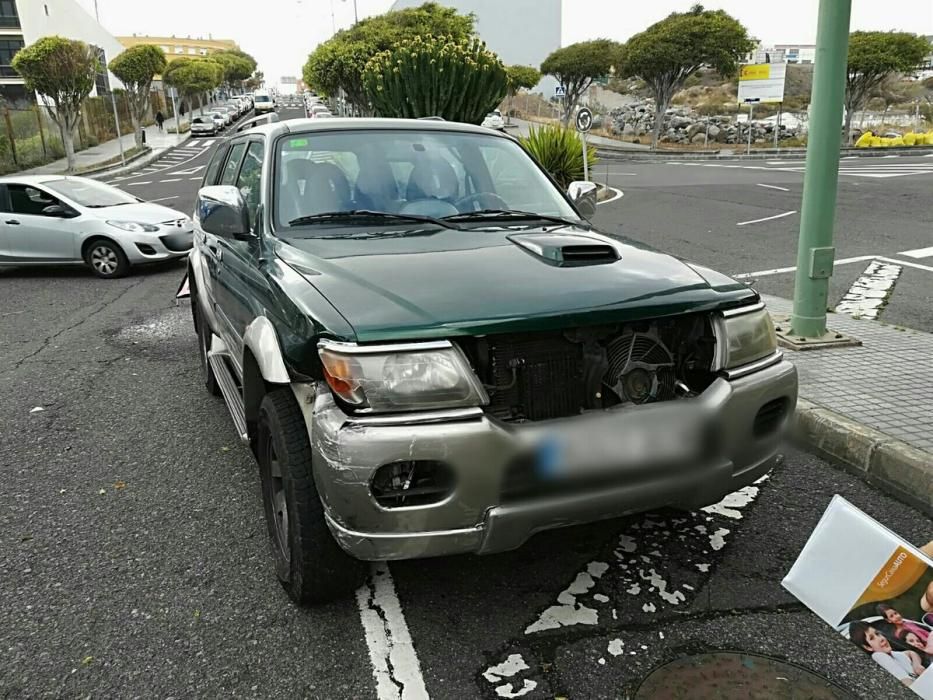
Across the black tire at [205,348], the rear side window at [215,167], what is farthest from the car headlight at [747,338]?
the rear side window at [215,167]

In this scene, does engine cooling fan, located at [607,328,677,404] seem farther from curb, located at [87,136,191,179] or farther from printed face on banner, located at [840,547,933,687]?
curb, located at [87,136,191,179]

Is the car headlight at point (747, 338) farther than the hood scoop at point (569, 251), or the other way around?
the hood scoop at point (569, 251)

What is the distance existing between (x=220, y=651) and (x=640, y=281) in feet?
6.50

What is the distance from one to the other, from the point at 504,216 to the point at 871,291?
19.5 feet

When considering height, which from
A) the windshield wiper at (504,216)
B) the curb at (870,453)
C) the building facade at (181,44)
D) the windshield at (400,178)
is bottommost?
the curb at (870,453)

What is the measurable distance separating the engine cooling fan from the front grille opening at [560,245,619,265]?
352mm

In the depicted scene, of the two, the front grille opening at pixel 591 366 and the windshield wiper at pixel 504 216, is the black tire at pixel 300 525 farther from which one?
the windshield wiper at pixel 504 216

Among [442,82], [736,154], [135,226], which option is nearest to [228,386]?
[135,226]

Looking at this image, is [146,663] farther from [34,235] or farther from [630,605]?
[34,235]

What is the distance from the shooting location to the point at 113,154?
1452 inches

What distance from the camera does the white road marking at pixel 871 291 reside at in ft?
23.4

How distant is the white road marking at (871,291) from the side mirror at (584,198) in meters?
3.86

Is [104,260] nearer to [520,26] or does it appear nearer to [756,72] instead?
[756,72]

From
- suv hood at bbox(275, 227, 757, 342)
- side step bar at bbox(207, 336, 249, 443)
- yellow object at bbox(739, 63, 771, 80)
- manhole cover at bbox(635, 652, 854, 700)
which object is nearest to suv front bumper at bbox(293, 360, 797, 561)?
suv hood at bbox(275, 227, 757, 342)
